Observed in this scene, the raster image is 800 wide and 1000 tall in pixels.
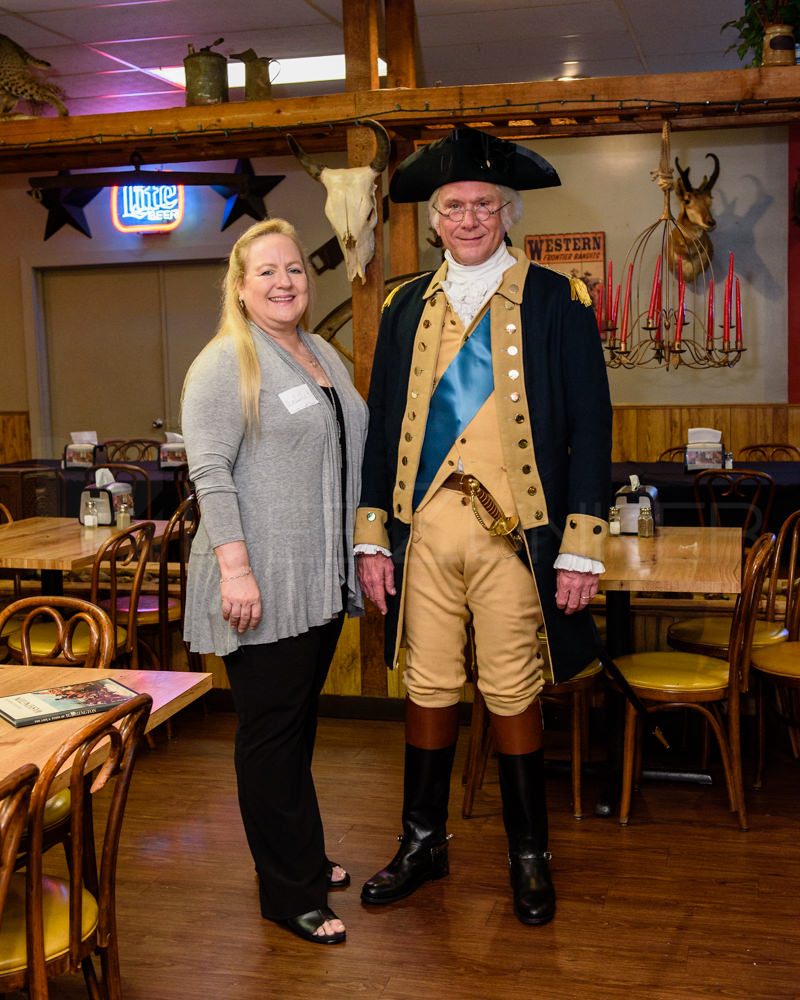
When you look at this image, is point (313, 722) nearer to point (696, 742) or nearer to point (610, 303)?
point (696, 742)

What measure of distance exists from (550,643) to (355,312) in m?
1.97

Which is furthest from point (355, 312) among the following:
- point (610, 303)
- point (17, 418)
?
point (17, 418)

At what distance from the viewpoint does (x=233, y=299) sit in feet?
8.16

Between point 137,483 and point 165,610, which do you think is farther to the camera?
Result: point 137,483

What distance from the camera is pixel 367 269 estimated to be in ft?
13.6

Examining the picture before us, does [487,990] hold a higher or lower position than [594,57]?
lower

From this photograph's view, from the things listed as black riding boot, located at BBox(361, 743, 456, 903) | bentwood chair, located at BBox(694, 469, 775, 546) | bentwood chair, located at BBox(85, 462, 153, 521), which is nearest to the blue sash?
black riding boot, located at BBox(361, 743, 456, 903)

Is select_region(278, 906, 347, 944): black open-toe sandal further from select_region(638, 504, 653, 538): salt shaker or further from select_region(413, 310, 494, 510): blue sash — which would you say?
select_region(638, 504, 653, 538): salt shaker

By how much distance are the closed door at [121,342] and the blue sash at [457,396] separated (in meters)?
7.18

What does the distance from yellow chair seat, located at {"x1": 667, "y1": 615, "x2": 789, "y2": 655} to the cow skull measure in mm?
1748

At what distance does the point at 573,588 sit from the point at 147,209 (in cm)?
791

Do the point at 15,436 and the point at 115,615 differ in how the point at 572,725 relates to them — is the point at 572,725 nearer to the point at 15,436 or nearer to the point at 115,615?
the point at 115,615

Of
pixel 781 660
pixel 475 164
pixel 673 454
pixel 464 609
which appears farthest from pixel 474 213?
pixel 673 454

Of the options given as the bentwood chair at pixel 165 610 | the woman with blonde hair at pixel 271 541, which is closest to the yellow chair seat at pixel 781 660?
the woman with blonde hair at pixel 271 541
